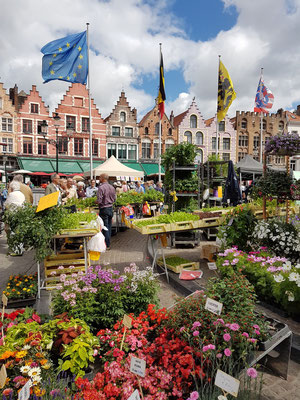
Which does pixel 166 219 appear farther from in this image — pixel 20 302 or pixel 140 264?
pixel 20 302

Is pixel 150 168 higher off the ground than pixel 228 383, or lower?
higher

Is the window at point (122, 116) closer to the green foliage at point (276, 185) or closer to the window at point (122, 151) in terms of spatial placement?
the window at point (122, 151)

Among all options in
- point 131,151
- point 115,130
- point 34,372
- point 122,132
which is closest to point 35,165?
point 115,130

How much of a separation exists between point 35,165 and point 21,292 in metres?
25.5

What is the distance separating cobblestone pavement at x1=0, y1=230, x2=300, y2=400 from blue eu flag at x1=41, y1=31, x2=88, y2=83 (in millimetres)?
7266

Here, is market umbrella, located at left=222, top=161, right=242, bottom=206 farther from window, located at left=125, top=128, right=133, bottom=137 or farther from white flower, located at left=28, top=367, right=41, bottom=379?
window, located at left=125, top=128, right=133, bottom=137

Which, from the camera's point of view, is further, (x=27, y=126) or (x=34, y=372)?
(x=27, y=126)

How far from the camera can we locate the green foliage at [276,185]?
5068 mm

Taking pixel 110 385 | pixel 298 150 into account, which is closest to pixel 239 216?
pixel 298 150

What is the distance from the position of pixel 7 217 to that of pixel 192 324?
3.04 m

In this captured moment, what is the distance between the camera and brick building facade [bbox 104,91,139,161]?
31672mm

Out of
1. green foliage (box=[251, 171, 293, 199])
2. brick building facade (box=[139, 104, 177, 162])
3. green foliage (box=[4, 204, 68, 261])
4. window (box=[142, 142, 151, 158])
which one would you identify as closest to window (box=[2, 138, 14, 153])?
brick building facade (box=[139, 104, 177, 162])

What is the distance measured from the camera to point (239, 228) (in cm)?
515

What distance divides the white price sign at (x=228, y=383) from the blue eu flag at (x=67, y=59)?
12689 millimetres
